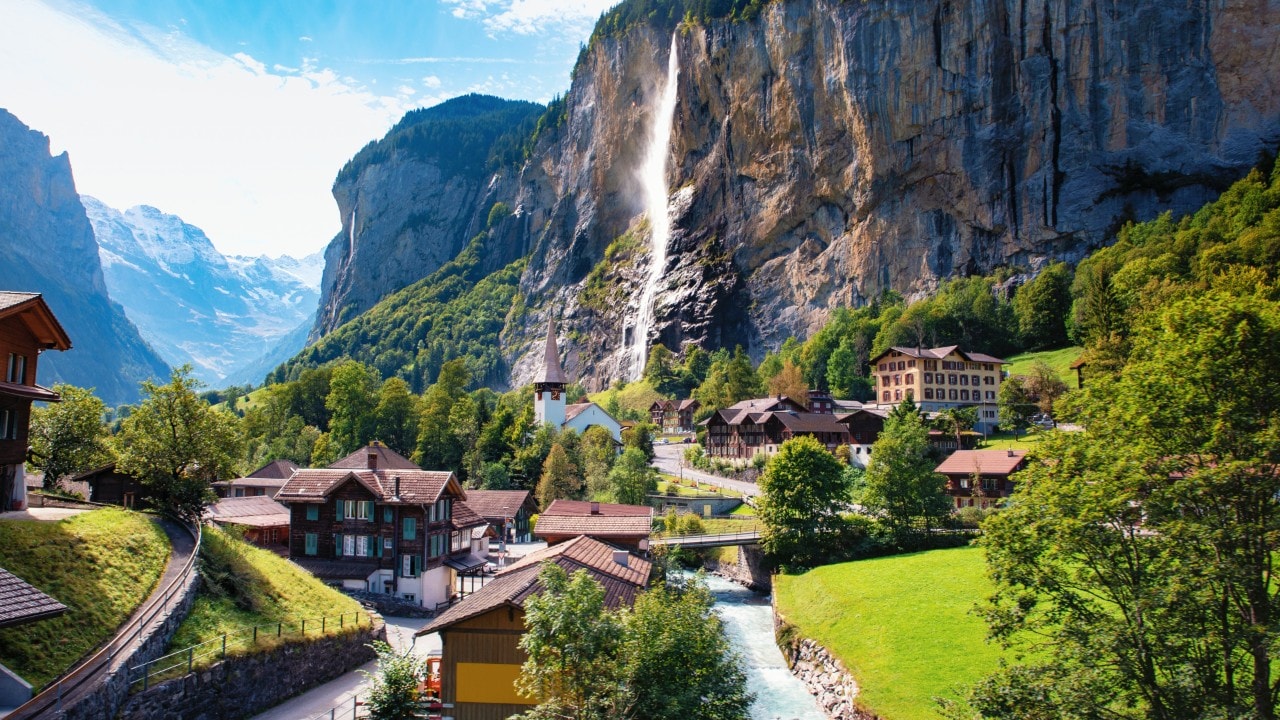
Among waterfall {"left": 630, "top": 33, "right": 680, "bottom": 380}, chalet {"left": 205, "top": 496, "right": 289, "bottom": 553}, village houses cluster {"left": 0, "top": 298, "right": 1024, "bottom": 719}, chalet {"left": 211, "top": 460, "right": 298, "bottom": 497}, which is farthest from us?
waterfall {"left": 630, "top": 33, "right": 680, "bottom": 380}

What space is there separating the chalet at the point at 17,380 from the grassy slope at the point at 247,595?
6.16 meters

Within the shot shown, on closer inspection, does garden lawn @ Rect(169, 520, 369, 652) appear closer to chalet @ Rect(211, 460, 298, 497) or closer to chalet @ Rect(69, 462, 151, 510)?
chalet @ Rect(69, 462, 151, 510)

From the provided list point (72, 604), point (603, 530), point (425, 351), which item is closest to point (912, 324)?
point (603, 530)

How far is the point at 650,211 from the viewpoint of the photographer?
157125 millimetres

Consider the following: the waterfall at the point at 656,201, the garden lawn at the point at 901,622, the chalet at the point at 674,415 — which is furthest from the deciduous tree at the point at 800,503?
the waterfall at the point at 656,201

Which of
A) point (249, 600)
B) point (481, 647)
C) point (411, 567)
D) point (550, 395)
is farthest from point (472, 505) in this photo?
point (481, 647)

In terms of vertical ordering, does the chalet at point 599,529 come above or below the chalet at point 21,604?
below

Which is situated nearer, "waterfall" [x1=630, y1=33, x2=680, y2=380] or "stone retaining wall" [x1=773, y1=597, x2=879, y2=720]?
"stone retaining wall" [x1=773, y1=597, x2=879, y2=720]

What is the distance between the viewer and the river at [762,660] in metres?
28.8

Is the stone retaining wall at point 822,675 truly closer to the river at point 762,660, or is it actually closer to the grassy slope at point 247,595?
the river at point 762,660

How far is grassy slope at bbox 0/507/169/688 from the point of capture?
60.6 ft

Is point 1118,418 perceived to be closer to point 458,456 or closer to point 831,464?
point 831,464

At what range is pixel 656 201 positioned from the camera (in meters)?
155

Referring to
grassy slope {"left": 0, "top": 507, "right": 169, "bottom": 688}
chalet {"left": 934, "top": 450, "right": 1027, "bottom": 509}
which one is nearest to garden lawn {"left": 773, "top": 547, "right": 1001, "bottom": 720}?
chalet {"left": 934, "top": 450, "right": 1027, "bottom": 509}
